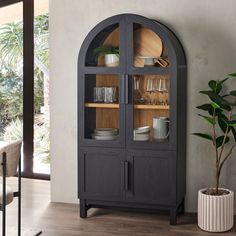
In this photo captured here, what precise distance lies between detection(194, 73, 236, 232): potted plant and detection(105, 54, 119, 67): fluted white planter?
72 cm

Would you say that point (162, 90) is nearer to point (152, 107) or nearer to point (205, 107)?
point (152, 107)

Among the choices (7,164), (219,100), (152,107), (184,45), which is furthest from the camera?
(184,45)

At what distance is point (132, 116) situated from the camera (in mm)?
4477

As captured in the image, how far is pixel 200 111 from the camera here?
4.69m

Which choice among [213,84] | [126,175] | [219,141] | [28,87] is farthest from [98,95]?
[28,87]

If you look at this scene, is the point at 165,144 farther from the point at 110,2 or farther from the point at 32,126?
the point at 32,126

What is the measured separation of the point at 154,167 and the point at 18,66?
2.31m

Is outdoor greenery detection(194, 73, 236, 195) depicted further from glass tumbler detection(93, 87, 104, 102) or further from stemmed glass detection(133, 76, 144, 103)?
glass tumbler detection(93, 87, 104, 102)

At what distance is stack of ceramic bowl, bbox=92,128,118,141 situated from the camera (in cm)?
457

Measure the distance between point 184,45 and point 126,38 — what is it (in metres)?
0.53

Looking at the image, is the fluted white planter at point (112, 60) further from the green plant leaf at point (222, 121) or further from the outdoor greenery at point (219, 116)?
the green plant leaf at point (222, 121)

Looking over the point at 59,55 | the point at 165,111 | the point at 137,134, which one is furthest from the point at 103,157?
the point at 59,55

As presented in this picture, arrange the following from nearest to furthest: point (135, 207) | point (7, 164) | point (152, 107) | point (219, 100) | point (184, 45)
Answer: point (7, 164)
point (219, 100)
point (152, 107)
point (135, 207)
point (184, 45)

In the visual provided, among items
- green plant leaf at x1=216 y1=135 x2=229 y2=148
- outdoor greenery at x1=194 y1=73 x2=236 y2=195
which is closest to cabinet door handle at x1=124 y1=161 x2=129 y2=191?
outdoor greenery at x1=194 y1=73 x2=236 y2=195
